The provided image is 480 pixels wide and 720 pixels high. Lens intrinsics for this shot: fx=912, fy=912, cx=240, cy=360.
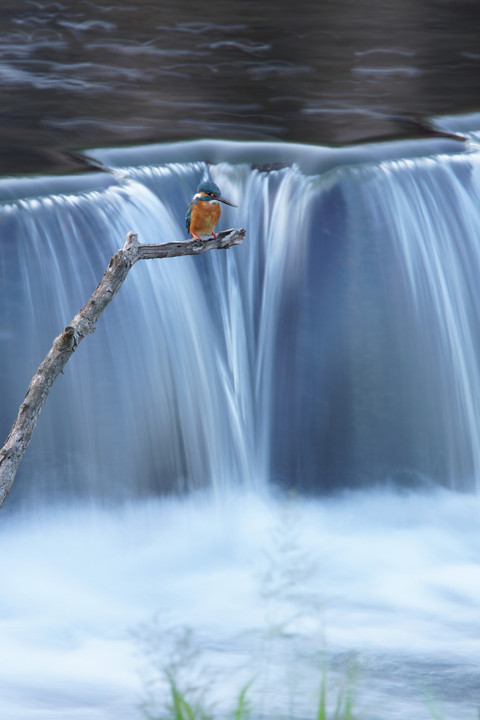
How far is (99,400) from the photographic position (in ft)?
20.7

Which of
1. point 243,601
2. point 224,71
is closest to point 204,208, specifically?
point 243,601

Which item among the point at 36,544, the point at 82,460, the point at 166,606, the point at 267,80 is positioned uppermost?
the point at 267,80

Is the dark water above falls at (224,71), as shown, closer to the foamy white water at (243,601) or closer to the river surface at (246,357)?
the river surface at (246,357)

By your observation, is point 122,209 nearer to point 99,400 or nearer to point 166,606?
point 99,400

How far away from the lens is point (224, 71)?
852 cm

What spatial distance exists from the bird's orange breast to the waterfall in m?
2.97

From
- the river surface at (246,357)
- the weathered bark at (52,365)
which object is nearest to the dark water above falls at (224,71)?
the river surface at (246,357)

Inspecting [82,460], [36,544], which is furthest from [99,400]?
[36,544]

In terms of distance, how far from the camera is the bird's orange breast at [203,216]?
137 inches

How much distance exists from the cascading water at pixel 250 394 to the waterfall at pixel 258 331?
2 cm

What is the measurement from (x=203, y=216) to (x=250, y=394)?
3.41 m

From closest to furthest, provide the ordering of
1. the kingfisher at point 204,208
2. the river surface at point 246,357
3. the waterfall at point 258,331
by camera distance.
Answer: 1. the kingfisher at point 204,208
2. the river surface at point 246,357
3. the waterfall at point 258,331

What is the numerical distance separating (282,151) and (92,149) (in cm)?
154

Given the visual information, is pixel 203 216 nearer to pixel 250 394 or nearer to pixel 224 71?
pixel 250 394
